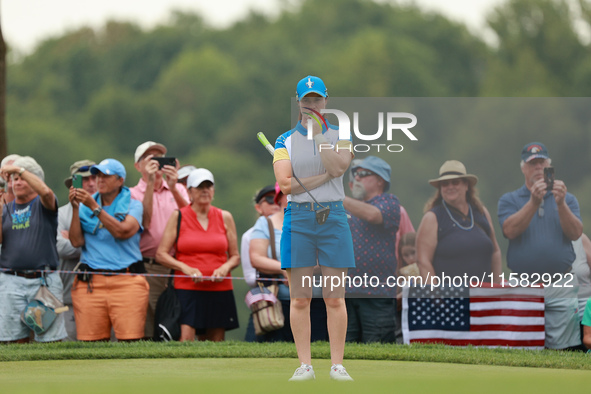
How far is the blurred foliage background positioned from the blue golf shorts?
41.7 meters

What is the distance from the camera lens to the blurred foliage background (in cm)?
5497

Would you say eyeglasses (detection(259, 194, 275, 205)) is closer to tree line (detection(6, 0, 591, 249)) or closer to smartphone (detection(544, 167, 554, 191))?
smartphone (detection(544, 167, 554, 191))

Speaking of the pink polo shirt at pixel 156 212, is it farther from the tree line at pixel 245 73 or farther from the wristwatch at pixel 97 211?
the tree line at pixel 245 73

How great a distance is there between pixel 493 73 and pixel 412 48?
8790 millimetres

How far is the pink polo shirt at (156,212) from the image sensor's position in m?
10.1

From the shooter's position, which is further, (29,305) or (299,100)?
(29,305)

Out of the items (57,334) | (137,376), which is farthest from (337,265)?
(57,334)

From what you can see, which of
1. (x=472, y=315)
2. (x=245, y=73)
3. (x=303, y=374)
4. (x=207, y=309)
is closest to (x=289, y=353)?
(x=207, y=309)

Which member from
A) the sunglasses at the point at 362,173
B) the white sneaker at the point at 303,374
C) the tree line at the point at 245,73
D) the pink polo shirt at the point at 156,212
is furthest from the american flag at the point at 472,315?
the tree line at the point at 245,73

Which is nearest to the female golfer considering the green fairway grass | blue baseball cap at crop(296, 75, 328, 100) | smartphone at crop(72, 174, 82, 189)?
blue baseball cap at crop(296, 75, 328, 100)

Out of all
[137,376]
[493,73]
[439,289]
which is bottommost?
[137,376]

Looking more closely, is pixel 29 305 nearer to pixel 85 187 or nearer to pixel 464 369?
pixel 85 187

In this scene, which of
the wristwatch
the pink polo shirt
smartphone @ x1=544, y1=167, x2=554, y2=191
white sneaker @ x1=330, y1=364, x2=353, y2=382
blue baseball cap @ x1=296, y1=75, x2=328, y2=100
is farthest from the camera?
the pink polo shirt

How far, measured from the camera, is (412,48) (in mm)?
63906
